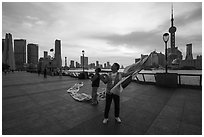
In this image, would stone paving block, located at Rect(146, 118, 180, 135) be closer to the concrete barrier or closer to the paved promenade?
the paved promenade

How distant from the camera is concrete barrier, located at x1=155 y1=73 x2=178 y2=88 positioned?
31.5 feet

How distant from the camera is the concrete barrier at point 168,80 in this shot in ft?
31.5

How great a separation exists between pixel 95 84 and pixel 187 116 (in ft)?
13.0

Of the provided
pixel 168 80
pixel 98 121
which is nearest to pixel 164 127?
pixel 98 121

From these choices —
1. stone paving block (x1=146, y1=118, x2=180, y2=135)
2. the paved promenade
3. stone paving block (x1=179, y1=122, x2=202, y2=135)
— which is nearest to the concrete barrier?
the paved promenade

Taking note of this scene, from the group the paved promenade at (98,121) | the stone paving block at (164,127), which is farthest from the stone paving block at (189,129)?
the stone paving block at (164,127)

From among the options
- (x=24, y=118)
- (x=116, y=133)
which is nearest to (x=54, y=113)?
(x=24, y=118)

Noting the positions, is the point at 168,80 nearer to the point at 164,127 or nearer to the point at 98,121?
the point at 164,127

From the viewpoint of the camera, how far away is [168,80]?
983cm

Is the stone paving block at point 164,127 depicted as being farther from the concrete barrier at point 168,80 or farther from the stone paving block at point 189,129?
the concrete barrier at point 168,80

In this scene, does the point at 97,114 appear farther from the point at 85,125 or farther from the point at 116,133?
the point at 116,133

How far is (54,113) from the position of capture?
15.3 feet

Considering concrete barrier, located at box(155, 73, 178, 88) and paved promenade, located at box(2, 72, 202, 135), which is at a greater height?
concrete barrier, located at box(155, 73, 178, 88)

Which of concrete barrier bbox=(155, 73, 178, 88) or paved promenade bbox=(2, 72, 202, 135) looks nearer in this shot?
paved promenade bbox=(2, 72, 202, 135)
